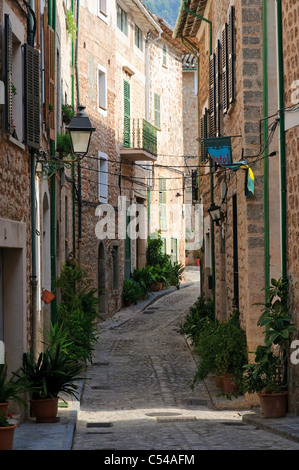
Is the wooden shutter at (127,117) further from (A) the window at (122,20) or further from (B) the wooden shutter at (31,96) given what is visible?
(B) the wooden shutter at (31,96)

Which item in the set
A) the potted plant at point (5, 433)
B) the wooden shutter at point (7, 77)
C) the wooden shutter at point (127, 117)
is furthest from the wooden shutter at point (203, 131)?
the potted plant at point (5, 433)

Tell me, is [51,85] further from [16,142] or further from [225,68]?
[16,142]

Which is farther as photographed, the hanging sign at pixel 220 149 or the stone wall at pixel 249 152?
the hanging sign at pixel 220 149

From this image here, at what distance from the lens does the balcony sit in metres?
26.4

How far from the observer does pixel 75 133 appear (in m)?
12.2

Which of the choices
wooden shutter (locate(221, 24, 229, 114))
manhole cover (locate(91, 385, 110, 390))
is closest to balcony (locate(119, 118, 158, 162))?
wooden shutter (locate(221, 24, 229, 114))

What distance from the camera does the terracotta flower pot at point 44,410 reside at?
33.8ft

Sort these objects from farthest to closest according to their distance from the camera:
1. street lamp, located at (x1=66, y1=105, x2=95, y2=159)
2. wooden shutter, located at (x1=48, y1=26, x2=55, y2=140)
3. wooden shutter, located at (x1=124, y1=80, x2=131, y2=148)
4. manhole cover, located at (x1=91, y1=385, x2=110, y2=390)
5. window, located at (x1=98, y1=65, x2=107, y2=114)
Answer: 1. wooden shutter, located at (x1=124, y1=80, x2=131, y2=148)
2. window, located at (x1=98, y1=65, x2=107, y2=114)
3. wooden shutter, located at (x1=48, y1=26, x2=55, y2=140)
4. manhole cover, located at (x1=91, y1=385, x2=110, y2=390)
5. street lamp, located at (x1=66, y1=105, x2=95, y2=159)

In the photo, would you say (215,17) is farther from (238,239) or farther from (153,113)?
(153,113)

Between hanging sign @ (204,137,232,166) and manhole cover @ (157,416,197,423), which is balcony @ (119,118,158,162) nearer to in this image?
hanging sign @ (204,137,232,166)

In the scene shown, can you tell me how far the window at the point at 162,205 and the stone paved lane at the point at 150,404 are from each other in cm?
951

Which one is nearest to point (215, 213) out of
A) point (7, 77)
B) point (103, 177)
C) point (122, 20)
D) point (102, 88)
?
point (7, 77)

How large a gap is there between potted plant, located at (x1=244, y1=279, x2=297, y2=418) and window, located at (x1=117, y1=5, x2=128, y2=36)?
56.5 ft
